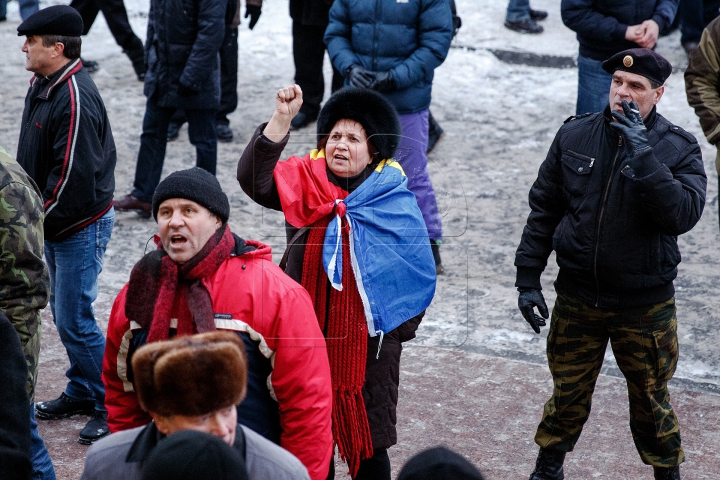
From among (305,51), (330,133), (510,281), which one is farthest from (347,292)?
(305,51)

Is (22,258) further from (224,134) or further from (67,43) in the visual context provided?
(224,134)

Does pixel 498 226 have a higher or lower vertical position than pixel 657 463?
lower

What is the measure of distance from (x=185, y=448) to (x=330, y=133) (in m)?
2.23

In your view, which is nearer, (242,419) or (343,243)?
(242,419)

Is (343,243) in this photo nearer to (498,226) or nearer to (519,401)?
(519,401)

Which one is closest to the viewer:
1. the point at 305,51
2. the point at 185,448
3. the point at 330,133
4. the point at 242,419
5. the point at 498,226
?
the point at 185,448

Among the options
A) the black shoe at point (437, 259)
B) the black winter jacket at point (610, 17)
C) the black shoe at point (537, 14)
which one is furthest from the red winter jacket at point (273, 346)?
the black shoe at point (537, 14)

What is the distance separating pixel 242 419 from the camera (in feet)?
10.7

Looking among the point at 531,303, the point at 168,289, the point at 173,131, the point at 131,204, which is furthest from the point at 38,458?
the point at 173,131

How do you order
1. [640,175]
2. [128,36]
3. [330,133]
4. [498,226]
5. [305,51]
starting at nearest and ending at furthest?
1. [640,175]
2. [330,133]
3. [498,226]
4. [305,51]
5. [128,36]

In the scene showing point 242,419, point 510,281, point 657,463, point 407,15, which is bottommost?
point 510,281

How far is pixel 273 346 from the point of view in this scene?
323cm

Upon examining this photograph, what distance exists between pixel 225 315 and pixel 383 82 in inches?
144

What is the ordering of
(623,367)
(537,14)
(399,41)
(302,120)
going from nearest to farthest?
(623,367) → (399,41) → (302,120) → (537,14)
